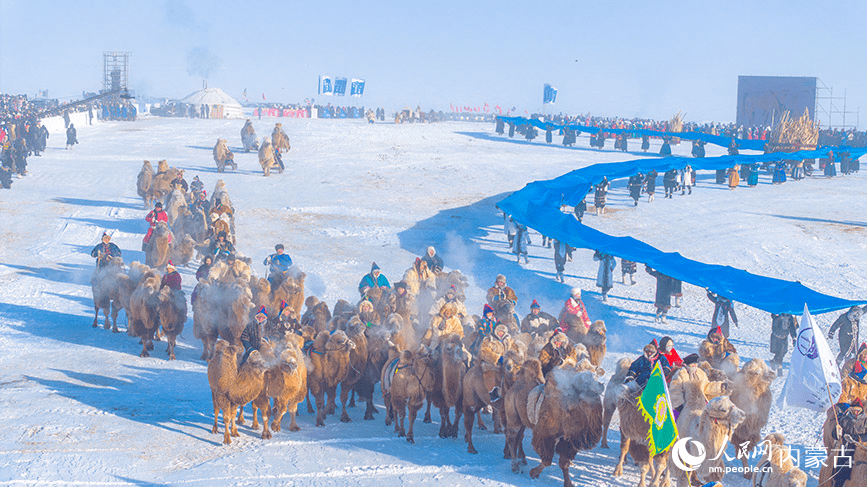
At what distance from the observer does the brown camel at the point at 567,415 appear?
8266 mm

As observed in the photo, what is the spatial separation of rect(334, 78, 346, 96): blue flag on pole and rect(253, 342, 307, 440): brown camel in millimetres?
55345

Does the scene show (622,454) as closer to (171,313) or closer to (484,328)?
(484,328)

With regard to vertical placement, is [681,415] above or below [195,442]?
above

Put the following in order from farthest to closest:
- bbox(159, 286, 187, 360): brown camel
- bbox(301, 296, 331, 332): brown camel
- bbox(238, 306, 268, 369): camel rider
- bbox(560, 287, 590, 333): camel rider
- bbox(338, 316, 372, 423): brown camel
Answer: bbox(159, 286, 187, 360): brown camel < bbox(301, 296, 331, 332): brown camel < bbox(560, 287, 590, 333): camel rider < bbox(338, 316, 372, 423): brown camel < bbox(238, 306, 268, 369): camel rider

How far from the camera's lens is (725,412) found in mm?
7566

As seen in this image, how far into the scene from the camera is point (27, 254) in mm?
18875

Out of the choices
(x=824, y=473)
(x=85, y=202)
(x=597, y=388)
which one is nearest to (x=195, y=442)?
(x=597, y=388)

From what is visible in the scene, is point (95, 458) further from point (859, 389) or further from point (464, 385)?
point (859, 389)

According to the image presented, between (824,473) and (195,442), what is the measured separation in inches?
270

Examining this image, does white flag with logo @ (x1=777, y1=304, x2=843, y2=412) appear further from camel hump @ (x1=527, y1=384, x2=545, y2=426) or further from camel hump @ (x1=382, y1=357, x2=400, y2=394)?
camel hump @ (x1=382, y1=357, x2=400, y2=394)

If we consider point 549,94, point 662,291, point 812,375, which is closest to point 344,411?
point 812,375

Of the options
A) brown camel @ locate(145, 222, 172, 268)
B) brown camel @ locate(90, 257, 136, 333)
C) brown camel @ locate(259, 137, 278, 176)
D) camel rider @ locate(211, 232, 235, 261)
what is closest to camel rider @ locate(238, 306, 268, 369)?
brown camel @ locate(90, 257, 136, 333)

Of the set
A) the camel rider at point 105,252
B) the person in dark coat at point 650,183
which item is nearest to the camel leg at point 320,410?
the camel rider at point 105,252

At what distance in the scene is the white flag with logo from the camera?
8320 mm
